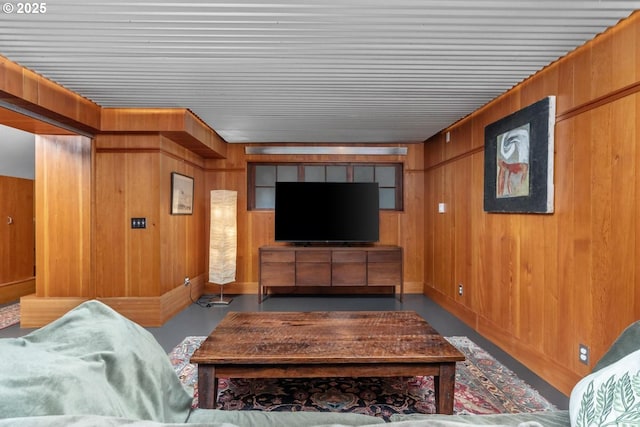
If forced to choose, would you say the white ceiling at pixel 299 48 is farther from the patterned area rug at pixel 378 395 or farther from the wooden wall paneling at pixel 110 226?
the patterned area rug at pixel 378 395

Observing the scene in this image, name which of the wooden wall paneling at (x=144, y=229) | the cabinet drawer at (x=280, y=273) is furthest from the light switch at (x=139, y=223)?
the cabinet drawer at (x=280, y=273)

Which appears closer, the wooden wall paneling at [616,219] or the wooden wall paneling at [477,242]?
the wooden wall paneling at [616,219]

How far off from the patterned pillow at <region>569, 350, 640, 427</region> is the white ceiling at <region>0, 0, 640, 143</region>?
164 cm

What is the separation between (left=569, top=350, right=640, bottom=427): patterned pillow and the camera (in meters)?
0.81

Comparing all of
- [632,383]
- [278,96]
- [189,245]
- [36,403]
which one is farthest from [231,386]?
[189,245]

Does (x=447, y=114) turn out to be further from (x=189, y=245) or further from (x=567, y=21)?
(x=189, y=245)

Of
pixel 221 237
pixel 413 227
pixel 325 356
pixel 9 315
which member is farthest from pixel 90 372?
pixel 413 227

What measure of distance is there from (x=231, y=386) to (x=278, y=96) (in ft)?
7.53

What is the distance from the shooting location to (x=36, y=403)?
72 cm

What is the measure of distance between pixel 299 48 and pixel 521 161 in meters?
1.89

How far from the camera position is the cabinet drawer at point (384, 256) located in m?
4.75

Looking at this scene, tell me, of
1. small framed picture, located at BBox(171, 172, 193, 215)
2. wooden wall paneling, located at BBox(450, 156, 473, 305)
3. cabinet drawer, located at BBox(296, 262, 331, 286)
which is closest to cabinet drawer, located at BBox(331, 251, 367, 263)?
cabinet drawer, located at BBox(296, 262, 331, 286)

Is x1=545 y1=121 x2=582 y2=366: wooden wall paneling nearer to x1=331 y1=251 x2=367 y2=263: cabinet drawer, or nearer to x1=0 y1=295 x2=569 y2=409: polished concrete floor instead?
x1=0 y1=295 x2=569 y2=409: polished concrete floor

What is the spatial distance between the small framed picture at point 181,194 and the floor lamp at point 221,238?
1.08 ft
